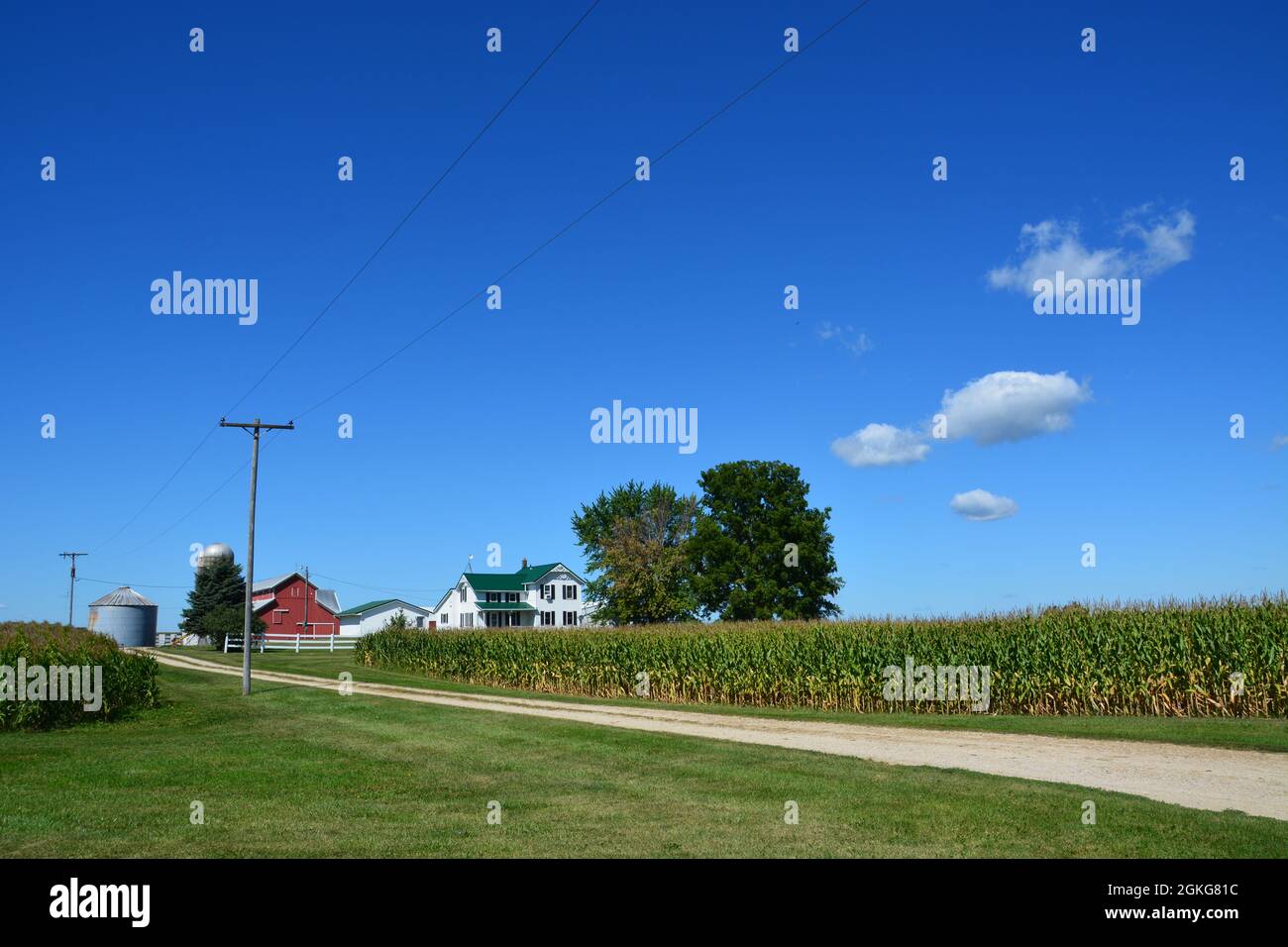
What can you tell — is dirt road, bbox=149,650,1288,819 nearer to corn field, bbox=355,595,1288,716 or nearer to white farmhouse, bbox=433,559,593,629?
corn field, bbox=355,595,1288,716

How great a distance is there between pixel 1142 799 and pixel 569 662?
29.5 m

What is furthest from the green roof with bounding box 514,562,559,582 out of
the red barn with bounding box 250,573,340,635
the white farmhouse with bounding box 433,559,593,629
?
the red barn with bounding box 250,573,340,635

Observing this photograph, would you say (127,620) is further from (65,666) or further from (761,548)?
(65,666)

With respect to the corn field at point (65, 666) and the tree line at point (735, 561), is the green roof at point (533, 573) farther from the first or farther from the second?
the corn field at point (65, 666)

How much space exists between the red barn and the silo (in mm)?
8836

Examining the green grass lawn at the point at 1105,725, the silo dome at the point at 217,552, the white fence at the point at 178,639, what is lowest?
the white fence at the point at 178,639

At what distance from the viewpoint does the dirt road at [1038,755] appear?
1283 cm

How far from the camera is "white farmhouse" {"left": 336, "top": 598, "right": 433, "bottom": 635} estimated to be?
107 m

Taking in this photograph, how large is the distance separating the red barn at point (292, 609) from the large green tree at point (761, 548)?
44520 mm

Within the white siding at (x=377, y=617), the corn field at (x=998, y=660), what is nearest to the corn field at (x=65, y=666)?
the corn field at (x=998, y=660)

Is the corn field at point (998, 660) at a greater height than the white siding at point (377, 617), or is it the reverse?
the corn field at point (998, 660)

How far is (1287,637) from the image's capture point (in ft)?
70.0
